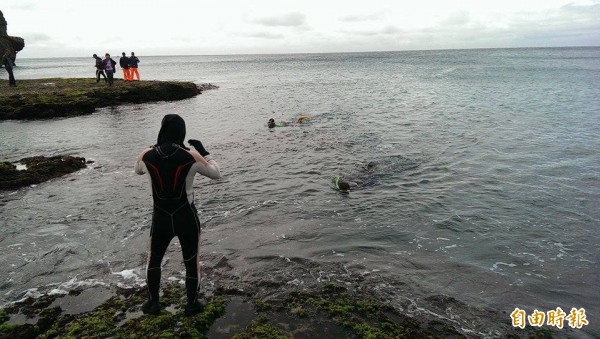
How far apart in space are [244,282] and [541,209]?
356 inches

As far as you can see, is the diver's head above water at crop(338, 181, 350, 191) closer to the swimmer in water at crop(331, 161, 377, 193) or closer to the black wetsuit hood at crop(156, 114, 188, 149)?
the swimmer in water at crop(331, 161, 377, 193)

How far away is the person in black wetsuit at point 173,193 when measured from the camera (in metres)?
5.16

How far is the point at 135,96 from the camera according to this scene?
1390 inches

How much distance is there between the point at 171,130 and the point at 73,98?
3014 centimetres

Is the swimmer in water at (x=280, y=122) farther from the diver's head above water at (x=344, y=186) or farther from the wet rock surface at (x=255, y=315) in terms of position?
the wet rock surface at (x=255, y=315)

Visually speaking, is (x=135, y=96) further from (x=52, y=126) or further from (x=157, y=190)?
(x=157, y=190)

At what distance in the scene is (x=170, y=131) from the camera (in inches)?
203

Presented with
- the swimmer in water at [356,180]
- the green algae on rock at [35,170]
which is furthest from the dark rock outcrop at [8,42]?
the swimmer in water at [356,180]

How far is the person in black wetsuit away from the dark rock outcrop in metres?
93.0

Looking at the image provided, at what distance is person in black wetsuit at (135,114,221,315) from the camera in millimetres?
5156

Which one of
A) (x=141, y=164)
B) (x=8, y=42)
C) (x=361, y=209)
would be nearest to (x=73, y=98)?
(x=361, y=209)

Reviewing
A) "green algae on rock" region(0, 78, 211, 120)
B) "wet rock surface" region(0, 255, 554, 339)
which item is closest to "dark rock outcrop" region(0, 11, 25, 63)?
"green algae on rock" region(0, 78, 211, 120)

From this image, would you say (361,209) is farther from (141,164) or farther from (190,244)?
(141,164)

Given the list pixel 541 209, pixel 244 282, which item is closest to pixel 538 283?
pixel 541 209
